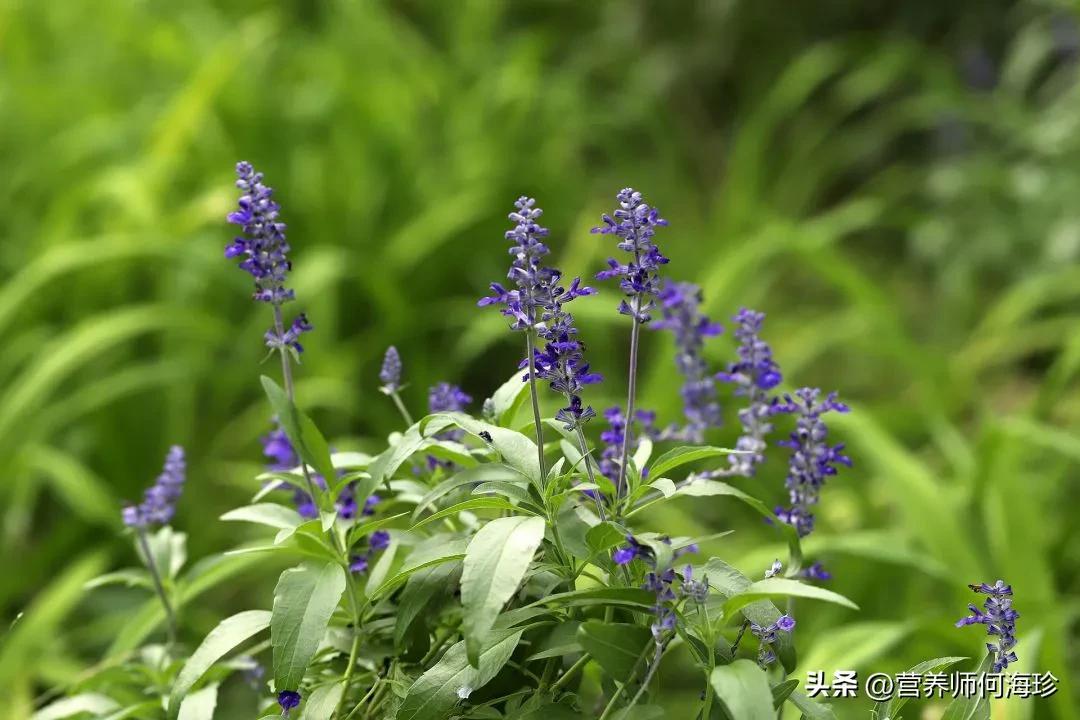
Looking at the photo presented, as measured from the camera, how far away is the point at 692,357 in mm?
1577

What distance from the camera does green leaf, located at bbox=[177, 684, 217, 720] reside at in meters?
1.21

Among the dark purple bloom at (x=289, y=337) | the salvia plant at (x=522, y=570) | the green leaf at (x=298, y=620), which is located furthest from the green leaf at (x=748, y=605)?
the dark purple bloom at (x=289, y=337)

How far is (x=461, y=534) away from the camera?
1.21 m

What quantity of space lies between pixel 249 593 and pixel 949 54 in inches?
169

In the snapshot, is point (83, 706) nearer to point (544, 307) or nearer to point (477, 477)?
point (477, 477)

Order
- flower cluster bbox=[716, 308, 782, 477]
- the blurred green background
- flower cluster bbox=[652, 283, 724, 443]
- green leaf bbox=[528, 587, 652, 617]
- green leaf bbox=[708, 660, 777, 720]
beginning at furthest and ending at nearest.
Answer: the blurred green background → flower cluster bbox=[652, 283, 724, 443] → flower cluster bbox=[716, 308, 782, 477] → green leaf bbox=[528, 587, 652, 617] → green leaf bbox=[708, 660, 777, 720]

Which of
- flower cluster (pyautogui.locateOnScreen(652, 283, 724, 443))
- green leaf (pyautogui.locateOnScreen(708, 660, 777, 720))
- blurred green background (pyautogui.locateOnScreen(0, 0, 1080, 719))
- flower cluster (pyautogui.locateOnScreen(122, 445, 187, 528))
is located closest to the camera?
green leaf (pyautogui.locateOnScreen(708, 660, 777, 720))

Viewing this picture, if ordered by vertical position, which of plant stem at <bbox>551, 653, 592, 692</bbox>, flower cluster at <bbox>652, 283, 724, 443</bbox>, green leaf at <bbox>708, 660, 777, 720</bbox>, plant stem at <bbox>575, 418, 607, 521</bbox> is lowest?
green leaf at <bbox>708, 660, 777, 720</bbox>

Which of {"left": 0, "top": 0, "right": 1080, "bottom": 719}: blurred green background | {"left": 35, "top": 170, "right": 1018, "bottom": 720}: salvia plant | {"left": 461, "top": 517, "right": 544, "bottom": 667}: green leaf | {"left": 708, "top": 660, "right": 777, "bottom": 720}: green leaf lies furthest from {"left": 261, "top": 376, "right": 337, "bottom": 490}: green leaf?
{"left": 0, "top": 0, "right": 1080, "bottom": 719}: blurred green background

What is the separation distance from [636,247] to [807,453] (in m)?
0.37

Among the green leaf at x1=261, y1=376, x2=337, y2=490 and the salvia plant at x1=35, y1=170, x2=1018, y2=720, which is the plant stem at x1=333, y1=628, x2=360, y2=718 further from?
the green leaf at x1=261, y1=376, x2=337, y2=490

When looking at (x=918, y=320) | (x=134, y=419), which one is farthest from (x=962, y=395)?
(x=134, y=419)

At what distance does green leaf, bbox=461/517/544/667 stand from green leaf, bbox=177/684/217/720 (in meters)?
0.42

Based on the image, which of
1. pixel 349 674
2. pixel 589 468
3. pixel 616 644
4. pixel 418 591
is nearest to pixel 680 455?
pixel 589 468
